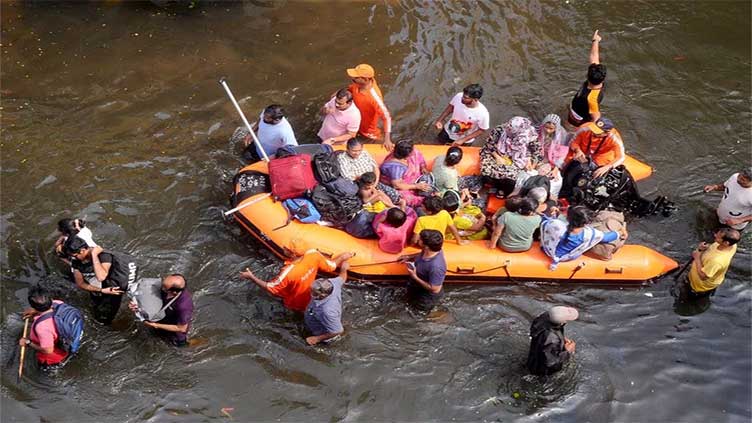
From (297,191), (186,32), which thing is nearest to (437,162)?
(297,191)

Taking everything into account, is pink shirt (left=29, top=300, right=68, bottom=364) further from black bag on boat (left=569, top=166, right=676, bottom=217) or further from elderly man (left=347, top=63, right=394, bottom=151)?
black bag on boat (left=569, top=166, right=676, bottom=217)

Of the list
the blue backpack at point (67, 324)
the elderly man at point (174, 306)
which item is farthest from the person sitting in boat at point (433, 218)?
the blue backpack at point (67, 324)

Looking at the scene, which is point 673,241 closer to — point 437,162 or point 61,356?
point 437,162

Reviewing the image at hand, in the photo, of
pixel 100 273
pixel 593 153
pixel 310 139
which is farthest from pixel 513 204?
pixel 100 273

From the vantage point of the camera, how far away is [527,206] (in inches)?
255

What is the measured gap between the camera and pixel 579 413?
5969 millimetres

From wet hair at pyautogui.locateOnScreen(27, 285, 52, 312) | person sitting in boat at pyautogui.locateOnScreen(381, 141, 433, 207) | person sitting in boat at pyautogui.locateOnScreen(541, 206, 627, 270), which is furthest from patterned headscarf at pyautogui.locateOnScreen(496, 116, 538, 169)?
wet hair at pyautogui.locateOnScreen(27, 285, 52, 312)

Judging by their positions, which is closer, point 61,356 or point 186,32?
point 61,356

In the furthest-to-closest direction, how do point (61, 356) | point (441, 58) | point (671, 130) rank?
1. point (441, 58)
2. point (671, 130)
3. point (61, 356)

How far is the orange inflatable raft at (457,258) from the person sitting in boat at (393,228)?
0.34 ft

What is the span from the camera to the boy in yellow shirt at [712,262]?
6.20 metres

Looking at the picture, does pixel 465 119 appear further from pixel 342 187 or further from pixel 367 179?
pixel 342 187

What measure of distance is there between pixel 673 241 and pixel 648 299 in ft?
3.13

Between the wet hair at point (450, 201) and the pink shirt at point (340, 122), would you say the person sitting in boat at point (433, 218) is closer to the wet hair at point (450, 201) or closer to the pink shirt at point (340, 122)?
the wet hair at point (450, 201)
